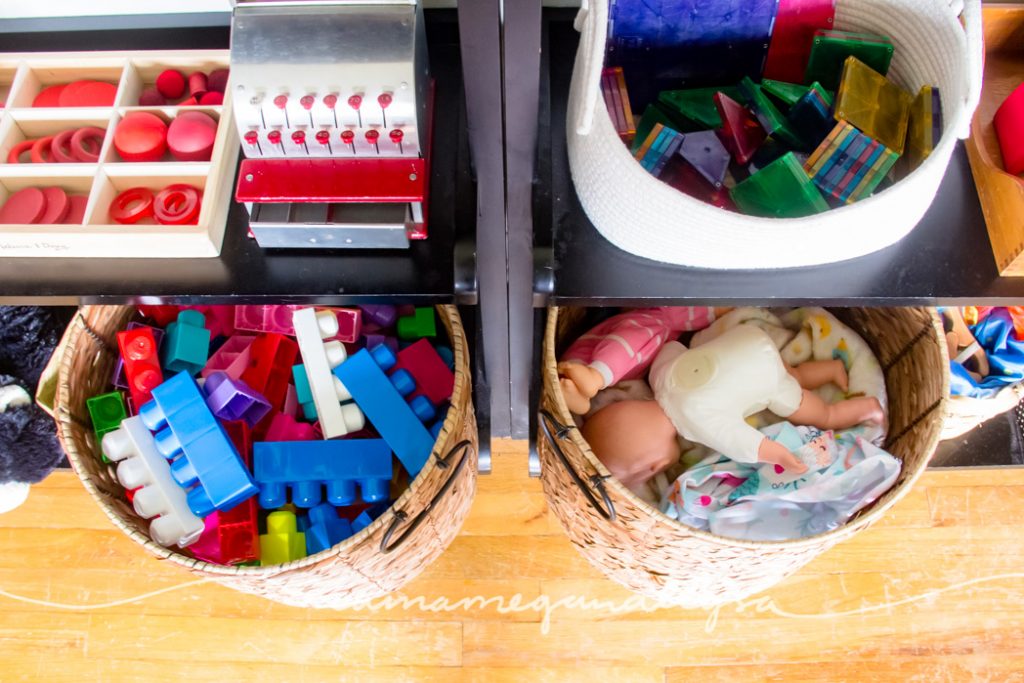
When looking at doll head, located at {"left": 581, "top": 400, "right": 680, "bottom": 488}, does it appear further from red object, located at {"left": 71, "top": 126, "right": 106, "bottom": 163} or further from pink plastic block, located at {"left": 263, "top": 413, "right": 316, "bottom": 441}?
red object, located at {"left": 71, "top": 126, "right": 106, "bottom": 163}

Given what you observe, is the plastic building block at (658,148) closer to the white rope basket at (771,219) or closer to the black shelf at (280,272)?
the white rope basket at (771,219)

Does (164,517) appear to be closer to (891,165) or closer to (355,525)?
(355,525)

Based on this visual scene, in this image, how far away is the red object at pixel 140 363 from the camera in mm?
1199

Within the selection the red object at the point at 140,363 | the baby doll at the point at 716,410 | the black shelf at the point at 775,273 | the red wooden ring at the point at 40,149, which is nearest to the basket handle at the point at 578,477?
the baby doll at the point at 716,410

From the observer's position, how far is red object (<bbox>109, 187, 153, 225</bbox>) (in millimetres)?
926

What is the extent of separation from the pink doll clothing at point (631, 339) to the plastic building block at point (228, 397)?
0.47m

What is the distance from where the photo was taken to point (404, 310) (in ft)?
4.37

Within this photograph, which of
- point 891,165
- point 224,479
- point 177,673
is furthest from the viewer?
point 177,673

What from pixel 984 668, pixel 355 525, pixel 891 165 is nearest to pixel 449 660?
pixel 355 525

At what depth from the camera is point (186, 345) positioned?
122cm

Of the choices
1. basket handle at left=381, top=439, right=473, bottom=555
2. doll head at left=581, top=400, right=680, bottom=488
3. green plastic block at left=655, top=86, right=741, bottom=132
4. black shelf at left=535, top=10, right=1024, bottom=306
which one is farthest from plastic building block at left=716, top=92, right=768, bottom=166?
basket handle at left=381, top=439, right=473, bottom=555

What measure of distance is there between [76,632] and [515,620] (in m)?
0.72

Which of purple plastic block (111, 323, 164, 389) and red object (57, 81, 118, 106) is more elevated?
red object (57, 81, 118, 106)

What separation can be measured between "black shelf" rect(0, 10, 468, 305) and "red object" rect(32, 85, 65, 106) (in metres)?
0.20
